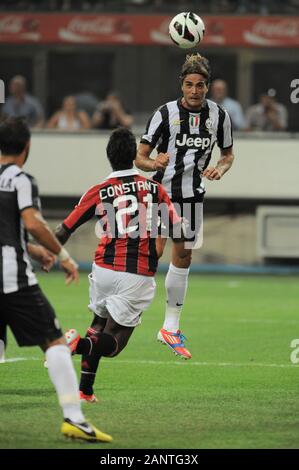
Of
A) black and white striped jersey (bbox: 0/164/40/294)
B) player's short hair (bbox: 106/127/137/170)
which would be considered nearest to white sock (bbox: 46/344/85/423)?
black and white striped jersey (bbox: 0/164/40/294)

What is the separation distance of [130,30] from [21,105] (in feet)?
8.13

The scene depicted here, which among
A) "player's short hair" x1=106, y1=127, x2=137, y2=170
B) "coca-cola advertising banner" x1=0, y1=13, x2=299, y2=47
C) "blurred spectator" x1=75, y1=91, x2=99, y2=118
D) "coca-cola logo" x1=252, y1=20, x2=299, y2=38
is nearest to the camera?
"player's short hair" x1=106, y1=127, x2=137, y2=170

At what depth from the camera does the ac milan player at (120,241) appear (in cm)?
853

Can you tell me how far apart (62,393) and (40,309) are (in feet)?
1.70

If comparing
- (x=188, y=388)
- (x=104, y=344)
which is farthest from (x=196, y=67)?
(x=104, y=344)

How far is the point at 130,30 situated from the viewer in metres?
22.7

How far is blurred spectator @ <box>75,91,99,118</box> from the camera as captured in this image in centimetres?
2319

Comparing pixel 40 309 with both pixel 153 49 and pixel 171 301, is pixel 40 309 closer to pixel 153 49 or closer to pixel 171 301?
pixel 171 301

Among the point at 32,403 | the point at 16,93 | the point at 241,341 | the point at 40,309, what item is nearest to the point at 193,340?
the point at 241,341

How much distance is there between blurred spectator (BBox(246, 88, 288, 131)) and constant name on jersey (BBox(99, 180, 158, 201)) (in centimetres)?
1353

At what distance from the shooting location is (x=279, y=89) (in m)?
22.7

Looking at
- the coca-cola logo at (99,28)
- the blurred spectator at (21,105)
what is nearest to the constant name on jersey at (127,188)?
the blurred spectator at (21,105)

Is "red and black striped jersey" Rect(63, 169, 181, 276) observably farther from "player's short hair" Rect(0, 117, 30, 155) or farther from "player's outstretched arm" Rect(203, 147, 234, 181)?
"player's outstretched arm" Rect(203, 147, 234, 181)

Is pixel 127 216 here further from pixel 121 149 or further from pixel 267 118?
pixel 267 118
